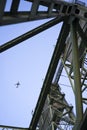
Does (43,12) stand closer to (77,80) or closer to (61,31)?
(61,31)

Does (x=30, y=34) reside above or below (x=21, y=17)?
below

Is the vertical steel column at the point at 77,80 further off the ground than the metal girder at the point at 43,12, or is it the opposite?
the metal girder at the point at 43,12

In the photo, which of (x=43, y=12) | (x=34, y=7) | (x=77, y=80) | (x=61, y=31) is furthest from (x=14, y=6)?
(x=61, y=31)

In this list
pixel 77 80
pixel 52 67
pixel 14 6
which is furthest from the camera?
pixel 52 67

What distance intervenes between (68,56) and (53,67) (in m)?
6.22

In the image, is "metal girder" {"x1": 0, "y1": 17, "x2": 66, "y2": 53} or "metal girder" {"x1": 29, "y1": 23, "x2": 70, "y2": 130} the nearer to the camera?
"metal girder" {"x1": 0, "y1": 17, "x2": 66, "y2": 53}

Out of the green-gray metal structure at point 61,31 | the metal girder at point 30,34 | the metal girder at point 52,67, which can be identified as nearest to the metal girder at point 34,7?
the green-gray metal structure at point 61,31

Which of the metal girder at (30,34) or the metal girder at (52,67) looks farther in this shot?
the metal girder at (52,67)

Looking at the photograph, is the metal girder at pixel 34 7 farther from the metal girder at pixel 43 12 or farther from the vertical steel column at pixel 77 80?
the vertical steel column at pixel 77 80

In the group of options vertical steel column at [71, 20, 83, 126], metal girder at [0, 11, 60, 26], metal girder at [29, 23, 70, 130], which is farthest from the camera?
metal girder at [29, 23, 70, 130]

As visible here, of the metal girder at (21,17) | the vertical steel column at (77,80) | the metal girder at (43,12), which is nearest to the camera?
the metal girder at (21,17)

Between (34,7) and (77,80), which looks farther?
(77,80)

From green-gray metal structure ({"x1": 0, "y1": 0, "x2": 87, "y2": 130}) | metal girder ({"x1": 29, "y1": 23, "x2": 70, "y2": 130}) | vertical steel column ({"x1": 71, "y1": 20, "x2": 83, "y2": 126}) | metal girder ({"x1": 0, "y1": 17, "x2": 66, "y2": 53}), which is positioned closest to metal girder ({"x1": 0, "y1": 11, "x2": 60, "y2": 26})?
green-gray metal structure ({"x1": 0, "y1": 0, "x2": 87, "y2": 130})

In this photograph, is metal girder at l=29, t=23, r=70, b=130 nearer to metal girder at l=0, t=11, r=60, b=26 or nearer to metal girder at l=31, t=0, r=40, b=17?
metal girder at l=0, t=11, r=60, b=26
